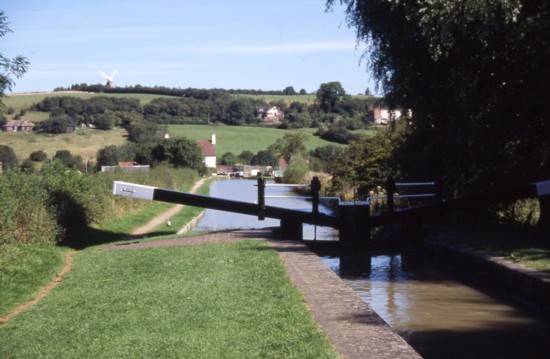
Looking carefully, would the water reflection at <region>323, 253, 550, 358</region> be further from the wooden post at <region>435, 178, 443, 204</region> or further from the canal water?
the wooden post at <region>435, 178, 443, 204</region>

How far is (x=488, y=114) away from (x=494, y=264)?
411cm

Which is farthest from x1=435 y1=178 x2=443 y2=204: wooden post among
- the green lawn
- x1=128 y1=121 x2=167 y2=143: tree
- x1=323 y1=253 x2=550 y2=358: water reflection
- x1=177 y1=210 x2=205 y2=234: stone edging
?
x1=128 y1=121 x2=167 y2=143: tree

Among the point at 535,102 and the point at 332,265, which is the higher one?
the point at 535,102

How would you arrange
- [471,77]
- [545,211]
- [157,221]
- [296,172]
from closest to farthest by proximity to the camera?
[471,77], [545,211], [157,221], [296,172]

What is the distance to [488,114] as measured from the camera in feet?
55.0

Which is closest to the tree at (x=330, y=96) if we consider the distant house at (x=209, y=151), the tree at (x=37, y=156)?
the distant house at (x=209, y=151)

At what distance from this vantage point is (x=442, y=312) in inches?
471

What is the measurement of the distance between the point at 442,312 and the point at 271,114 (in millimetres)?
101755

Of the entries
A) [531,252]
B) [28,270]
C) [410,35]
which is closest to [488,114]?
[410,35]

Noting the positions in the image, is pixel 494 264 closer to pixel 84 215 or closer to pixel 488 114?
pixel 488 114

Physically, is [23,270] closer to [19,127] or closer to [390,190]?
[390,190]

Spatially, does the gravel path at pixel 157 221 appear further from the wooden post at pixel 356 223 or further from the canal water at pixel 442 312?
the canal water at pixel 442 312

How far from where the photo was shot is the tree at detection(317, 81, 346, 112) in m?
102

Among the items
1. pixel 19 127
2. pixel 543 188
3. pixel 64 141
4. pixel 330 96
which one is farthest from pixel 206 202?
pixel 330 96
